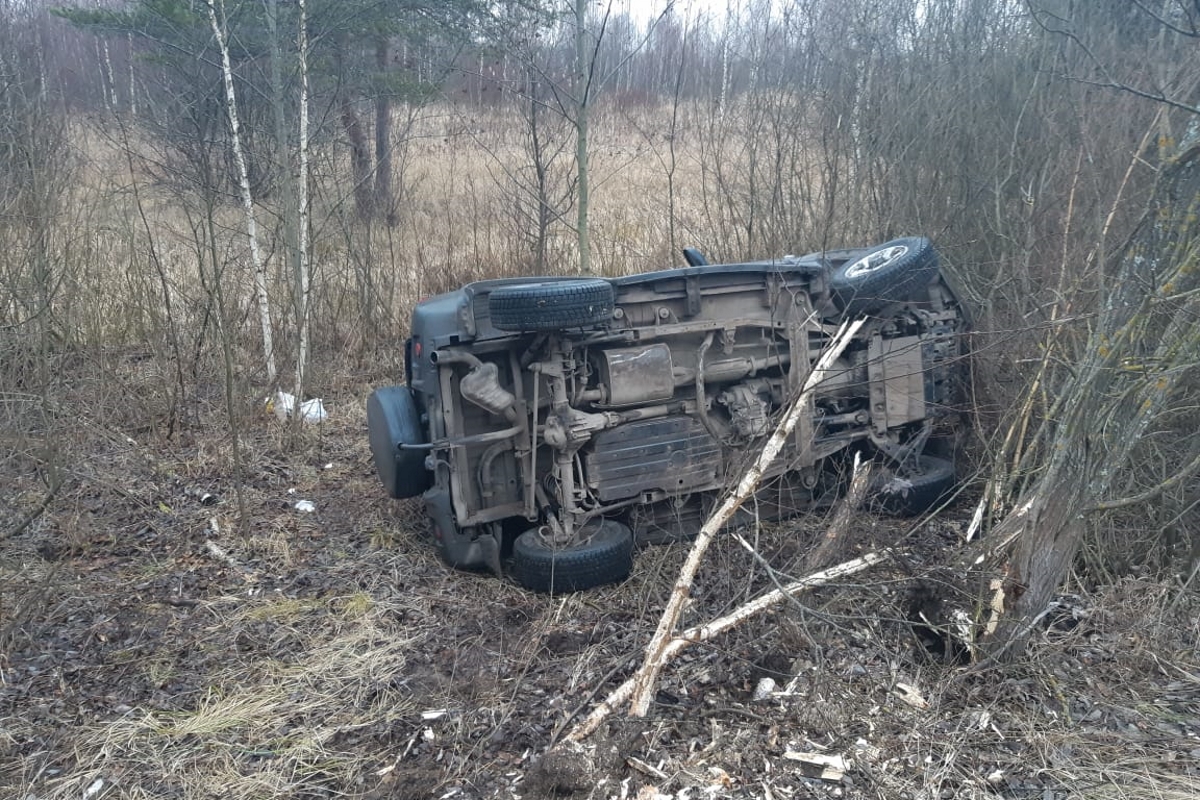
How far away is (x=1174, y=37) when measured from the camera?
24.4 feet

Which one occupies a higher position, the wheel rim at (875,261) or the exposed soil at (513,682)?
the wheel rim at (875,261)

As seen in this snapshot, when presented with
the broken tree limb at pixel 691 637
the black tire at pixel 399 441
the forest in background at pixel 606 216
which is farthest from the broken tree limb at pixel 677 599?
the black tire at pixel 399 441

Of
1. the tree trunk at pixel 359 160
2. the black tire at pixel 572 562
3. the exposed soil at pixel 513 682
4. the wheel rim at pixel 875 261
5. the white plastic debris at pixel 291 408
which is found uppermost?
the tree trunk at pixel 359 160

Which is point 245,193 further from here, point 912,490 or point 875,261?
point 912,490

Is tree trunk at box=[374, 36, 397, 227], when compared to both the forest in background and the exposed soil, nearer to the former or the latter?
the forest in background

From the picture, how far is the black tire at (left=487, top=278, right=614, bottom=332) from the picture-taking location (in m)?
4.33

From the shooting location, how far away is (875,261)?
5.48 metres

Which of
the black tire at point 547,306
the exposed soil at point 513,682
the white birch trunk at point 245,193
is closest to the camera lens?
the exposed soil at point 513,682

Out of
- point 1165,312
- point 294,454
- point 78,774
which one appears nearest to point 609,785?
point 78,774

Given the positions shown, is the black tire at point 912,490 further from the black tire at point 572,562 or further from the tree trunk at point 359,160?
the tree trunk at point 359,160

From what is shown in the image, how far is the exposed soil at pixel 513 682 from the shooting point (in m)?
3.16

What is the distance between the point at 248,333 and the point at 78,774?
229 inches

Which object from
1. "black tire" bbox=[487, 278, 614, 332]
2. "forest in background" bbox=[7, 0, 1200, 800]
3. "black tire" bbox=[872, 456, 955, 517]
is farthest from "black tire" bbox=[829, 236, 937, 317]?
"black tire" bbox=[487, 278, 614, 332]

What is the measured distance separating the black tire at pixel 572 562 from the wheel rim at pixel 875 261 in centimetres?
219
